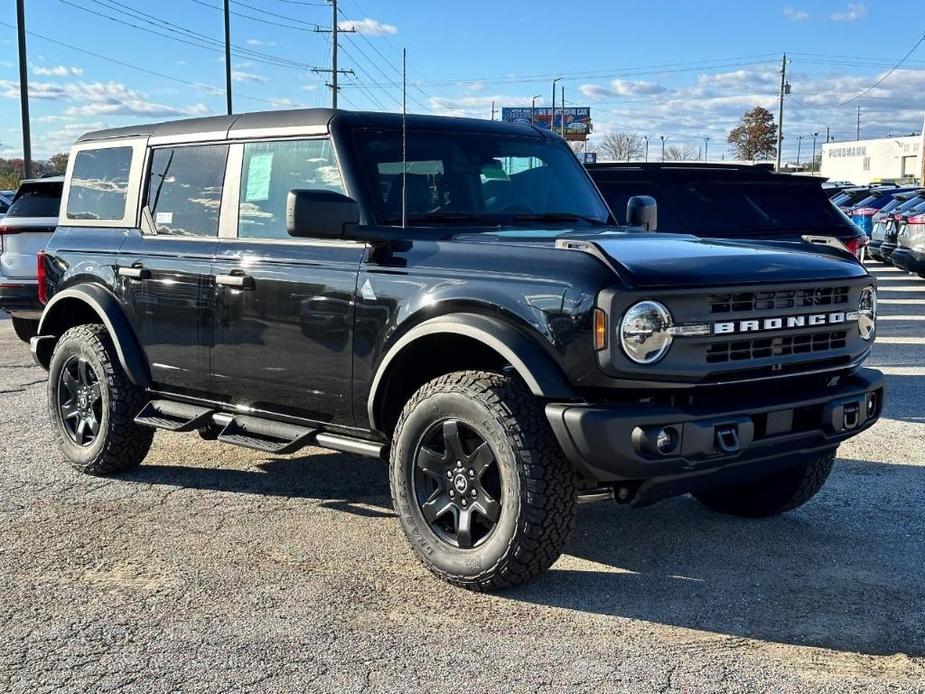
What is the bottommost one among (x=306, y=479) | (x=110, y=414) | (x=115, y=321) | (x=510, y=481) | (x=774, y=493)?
(x=306, y=479)

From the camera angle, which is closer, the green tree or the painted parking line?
the painted parking line

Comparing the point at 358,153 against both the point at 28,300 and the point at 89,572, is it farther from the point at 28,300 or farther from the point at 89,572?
the point at 28,300

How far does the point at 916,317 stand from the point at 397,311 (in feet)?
37.7

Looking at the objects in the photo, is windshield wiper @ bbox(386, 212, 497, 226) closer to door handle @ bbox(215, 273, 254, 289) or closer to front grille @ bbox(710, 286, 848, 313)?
door handle @ bbox(215, 273, 254, 289)

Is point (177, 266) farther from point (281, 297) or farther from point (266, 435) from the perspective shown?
point (266, 435)

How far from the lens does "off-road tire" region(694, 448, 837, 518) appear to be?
5.05 metres

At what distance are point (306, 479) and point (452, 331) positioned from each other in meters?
2.21

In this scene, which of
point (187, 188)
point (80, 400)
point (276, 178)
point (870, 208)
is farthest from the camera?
point (870, 208)

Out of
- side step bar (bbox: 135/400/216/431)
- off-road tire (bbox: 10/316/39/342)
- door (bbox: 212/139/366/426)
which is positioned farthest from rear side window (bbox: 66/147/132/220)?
off-road tire (bbox: 10/316/39/342)

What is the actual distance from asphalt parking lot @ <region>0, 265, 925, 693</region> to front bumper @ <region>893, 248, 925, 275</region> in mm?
11671

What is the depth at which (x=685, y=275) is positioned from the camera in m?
3.96

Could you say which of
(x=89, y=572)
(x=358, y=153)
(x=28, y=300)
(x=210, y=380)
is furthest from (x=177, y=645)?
(x=28, y=300)

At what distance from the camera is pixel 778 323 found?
13.7 ft

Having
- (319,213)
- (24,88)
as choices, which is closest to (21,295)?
(319,213)
